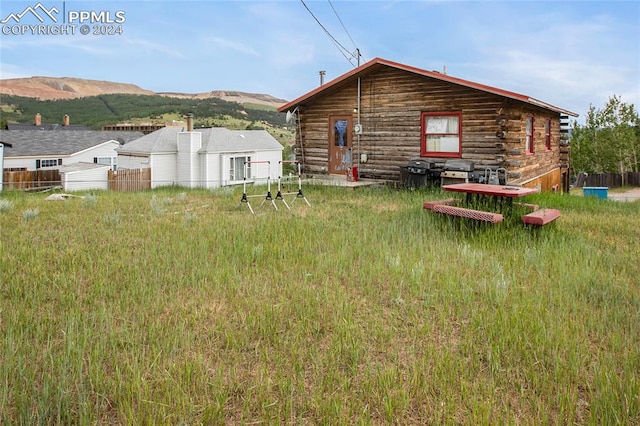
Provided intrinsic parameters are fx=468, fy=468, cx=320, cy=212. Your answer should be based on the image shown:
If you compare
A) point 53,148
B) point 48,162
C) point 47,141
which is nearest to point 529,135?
point 48,162

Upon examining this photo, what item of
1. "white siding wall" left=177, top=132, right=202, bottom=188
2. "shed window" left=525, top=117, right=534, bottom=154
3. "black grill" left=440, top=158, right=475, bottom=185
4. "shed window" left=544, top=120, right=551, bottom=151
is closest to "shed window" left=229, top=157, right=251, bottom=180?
"white siding wall" left=177, top=132, right=202, bottom=188

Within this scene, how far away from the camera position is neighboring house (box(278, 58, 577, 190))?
15500 mm

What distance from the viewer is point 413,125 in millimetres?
17078

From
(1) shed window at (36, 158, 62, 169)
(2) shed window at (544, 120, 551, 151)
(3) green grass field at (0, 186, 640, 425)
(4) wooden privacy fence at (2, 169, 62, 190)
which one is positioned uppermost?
(2) shed window at (544, 120, 551, 151)

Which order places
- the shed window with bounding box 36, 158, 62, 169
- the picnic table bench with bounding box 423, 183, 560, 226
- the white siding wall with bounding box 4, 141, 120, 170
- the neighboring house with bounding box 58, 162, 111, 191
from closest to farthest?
the picnic table bench with bounding box 423, 183, 560, 226 → the neighboring house with bounding box 58, 162, 111, 191 → the white siding wall with bounding box 4, 141, 120, 170 → the shed window with bounding box 36, 158, 62, 169

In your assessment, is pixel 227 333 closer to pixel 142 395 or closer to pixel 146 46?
pixel 142 395

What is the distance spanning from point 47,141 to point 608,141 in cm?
4943

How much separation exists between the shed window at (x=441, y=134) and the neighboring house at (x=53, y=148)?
30.3 metres

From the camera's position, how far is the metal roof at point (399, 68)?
47.3 ft

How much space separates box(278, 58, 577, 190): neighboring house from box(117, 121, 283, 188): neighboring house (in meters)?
10.6

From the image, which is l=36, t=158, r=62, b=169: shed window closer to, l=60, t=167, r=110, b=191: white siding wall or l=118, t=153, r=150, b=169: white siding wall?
l=60, t=167, r=110, b=191: white siding wall

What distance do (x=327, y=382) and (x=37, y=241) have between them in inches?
279

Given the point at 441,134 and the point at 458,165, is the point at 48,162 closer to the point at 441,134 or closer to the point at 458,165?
the point at 441,134

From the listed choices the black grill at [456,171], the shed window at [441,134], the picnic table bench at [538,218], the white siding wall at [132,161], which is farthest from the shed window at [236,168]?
the picnic table bench at [538,218]
